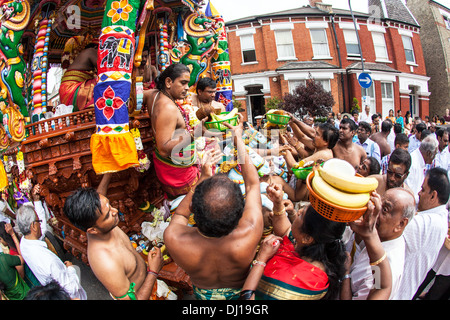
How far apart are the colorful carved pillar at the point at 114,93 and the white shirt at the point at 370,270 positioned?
7.36 feet

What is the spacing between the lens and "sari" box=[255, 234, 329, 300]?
1.54 meters

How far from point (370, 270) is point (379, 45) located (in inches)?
824

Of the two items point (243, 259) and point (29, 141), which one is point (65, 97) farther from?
point (243, 259)

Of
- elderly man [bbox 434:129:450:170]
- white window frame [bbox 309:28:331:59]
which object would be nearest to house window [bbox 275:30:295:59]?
white window frame [bbox 309:28:331:59]

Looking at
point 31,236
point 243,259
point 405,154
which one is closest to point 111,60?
point 31,236

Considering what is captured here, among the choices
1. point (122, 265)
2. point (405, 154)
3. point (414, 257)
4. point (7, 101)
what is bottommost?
point (414, 257)

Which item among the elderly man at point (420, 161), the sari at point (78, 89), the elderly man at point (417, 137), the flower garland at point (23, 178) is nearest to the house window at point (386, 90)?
the elderly man at point (417, 137)

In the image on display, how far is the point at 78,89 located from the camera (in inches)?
157

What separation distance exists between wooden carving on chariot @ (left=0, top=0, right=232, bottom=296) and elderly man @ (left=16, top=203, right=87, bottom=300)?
0.74 m

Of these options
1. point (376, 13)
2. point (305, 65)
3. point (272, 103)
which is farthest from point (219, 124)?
point (376, 13)

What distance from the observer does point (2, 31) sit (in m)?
3.28

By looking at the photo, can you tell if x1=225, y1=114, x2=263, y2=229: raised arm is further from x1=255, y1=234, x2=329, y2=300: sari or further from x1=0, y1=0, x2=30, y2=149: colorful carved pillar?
x1=0, y1=0, x2=30, y2=149: colorful carved pillar

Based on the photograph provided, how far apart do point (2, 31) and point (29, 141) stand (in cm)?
122

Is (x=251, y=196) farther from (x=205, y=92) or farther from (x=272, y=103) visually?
(x=272, y=103)
